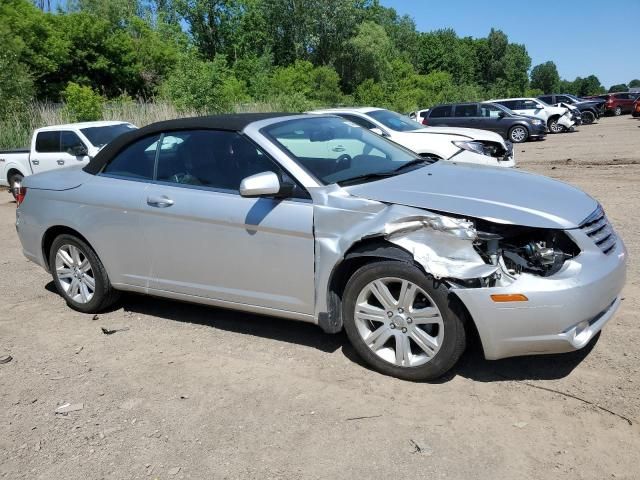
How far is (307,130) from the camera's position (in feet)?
15.5

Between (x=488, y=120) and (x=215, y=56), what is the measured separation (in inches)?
639

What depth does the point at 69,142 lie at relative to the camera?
1213 centimetres

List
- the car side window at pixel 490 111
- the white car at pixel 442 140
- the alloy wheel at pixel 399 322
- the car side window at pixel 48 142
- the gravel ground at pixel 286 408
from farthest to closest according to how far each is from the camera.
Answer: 1. the car side window at pixel 490 111
2. the car side window at pixel 48 142
3. the white car at pixel 442 140
4. the alloy wheel at pixel 399 322
5. the gravel ground at pixel 286 408

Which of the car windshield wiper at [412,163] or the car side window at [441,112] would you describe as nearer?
the car windshield wiper at [412,163]

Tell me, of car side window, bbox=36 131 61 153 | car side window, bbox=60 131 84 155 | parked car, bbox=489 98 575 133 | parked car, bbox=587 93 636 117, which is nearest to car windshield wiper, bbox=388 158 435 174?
car side window, bbox=60 131 84 155

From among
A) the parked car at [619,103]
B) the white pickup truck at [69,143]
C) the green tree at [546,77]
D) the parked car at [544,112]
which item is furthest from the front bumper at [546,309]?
the green tree at [546,77]

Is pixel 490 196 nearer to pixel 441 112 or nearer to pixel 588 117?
pixel 441 112

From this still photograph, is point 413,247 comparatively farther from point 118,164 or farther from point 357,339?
point 118,164

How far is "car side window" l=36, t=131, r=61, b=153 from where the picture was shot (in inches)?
485

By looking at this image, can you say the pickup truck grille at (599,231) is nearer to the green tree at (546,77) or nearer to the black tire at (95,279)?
the black tire at (95,279)

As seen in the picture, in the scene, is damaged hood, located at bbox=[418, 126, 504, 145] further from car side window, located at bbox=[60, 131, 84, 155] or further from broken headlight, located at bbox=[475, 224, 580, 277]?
broken headlight, located at bbox=[475, 224, 580, 277]

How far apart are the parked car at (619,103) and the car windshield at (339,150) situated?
3956 cm

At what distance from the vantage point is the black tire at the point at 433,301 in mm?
3500

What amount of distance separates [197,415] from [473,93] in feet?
173
